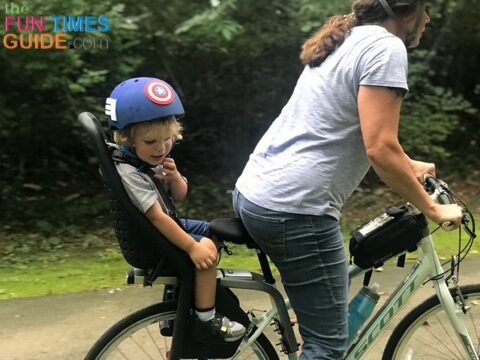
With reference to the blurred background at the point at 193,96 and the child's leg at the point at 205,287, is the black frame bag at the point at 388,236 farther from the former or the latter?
the blurred background at the point at 193,96

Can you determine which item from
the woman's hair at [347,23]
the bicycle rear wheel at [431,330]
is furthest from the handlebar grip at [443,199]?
the woman's hair at [347,23]

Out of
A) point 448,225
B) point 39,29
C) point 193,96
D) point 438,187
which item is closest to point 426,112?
point 193,96

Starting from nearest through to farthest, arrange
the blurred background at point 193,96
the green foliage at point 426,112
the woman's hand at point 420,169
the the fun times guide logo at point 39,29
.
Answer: the woman's hand at point 420,169 → the the fun times guide logo at point 39,29 → the blurred background at point 193,96 → the green foliage at point 426,112

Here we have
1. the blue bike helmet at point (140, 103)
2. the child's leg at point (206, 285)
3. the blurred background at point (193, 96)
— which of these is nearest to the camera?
the blue bike helmet at point (140, 103)

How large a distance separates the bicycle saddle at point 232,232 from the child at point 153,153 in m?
0.05

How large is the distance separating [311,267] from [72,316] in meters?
2.13

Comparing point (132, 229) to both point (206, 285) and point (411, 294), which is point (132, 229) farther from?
point (411, 294)

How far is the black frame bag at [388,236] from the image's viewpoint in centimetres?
232

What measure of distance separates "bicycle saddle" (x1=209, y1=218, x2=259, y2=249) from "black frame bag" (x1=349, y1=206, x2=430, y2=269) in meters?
0.39

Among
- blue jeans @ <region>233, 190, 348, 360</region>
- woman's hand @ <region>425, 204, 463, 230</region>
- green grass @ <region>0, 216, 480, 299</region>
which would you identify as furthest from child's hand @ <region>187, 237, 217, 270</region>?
green grass @ <region>0, 216, 480, 299</region>

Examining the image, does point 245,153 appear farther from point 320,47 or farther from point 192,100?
point 320,47

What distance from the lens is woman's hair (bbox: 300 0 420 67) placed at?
2.05m

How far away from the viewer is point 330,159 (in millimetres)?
2100

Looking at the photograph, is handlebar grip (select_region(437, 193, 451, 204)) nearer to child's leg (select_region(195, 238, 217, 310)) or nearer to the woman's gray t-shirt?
the woman's gray t-shirt
